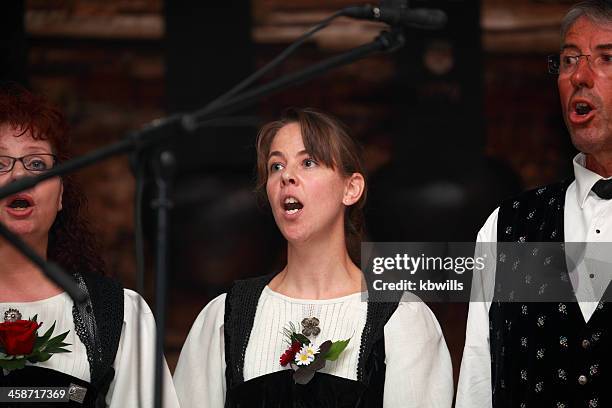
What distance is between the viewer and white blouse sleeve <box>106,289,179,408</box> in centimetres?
321

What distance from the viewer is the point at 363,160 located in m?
3.43

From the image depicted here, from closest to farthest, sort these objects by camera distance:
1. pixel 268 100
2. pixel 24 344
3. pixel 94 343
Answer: pixel 24 344 → pixel 94 343 → pixel 268 100

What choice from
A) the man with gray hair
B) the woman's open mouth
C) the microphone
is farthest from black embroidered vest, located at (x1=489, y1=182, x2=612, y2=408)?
the woman's open mouth

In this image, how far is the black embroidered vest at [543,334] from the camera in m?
2.89

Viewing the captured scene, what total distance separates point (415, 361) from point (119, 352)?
0.85 meters

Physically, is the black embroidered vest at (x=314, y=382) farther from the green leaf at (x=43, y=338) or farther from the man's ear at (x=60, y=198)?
the man's ear at (x=60, y=198)

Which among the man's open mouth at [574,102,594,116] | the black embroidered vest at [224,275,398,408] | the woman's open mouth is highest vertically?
the man's open mouth at [574,102,594,116]

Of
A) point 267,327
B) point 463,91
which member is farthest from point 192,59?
point 267,327

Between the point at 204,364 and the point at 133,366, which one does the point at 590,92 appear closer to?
the point at 204,364

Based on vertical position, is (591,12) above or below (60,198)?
above

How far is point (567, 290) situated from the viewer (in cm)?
301

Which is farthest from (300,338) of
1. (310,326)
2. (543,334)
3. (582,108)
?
(582,108)

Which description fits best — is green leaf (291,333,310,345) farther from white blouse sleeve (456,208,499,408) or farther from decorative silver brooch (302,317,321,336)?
white blouse sleeve (456,208,499,408)

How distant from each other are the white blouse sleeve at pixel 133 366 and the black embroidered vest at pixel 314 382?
0.68 ft
